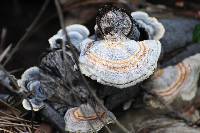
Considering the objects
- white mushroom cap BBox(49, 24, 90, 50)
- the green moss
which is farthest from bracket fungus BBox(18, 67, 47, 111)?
the green moss

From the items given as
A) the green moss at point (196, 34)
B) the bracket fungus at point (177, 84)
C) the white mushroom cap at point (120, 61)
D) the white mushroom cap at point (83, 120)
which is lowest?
the bracket fungus at point (177, 84)

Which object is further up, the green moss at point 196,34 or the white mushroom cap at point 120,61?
the white mushroom cap at point 120,61

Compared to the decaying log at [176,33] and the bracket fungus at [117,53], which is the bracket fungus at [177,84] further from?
the bracket fungus at [117,53]

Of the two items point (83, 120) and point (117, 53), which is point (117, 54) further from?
point (83, 120)

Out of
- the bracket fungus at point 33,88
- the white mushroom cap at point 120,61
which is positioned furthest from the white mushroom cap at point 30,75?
the white mushroom cap at point 120,61

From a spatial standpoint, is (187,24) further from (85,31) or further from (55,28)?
(55,28)
